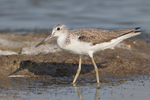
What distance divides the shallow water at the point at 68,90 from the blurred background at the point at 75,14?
1044cm

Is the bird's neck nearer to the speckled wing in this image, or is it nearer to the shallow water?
the speckled wing

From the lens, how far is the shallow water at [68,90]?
711 centimetres

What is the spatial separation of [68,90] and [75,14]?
1630 cm

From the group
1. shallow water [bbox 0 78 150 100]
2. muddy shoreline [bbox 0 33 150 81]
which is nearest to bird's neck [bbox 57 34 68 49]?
shallow water [bbox 0 78 150 100]

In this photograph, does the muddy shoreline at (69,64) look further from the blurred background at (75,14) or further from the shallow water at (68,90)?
the blurred background at (75,14)

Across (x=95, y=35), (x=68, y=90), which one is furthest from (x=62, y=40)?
(x=68, y=90)

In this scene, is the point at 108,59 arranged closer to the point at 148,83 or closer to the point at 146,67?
the point at 146,67

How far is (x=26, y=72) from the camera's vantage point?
9.30 metres

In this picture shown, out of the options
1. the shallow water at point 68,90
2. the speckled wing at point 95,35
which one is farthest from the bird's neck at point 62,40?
the shallow water at point 68,90

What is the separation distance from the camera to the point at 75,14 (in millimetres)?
23484

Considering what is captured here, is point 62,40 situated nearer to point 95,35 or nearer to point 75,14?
point 95,35

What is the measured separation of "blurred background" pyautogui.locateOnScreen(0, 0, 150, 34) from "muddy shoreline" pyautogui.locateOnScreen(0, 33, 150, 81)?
7.71 meters

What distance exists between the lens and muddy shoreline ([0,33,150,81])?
9367 millimetres

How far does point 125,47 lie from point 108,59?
6.63 feet
